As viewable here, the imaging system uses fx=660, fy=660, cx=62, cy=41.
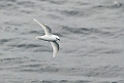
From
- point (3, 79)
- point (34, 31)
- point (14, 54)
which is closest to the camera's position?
point (3, 79)

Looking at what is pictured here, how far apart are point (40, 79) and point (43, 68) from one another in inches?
62.4

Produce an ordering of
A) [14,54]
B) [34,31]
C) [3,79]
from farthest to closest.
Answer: [34,31], [14,54], [3,79]

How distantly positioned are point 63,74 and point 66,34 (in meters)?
5.68

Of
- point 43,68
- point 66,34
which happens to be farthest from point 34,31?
point 43,68

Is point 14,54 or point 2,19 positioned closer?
point 14,54

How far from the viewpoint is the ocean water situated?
4322 cm

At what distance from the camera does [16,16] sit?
51375mm

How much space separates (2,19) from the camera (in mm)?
50625

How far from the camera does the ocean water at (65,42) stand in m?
43.2

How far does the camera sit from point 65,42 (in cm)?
4731

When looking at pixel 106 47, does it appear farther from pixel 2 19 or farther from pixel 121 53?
pixel 2 19

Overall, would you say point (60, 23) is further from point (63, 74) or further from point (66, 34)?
point (63, 74)

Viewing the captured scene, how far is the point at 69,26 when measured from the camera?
163ft

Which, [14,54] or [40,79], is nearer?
[40,79]
